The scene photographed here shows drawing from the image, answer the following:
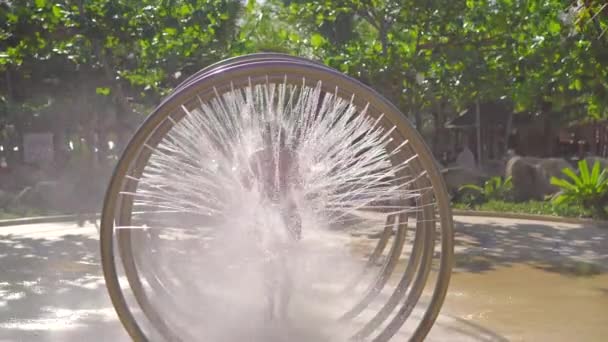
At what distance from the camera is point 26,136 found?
26.3m

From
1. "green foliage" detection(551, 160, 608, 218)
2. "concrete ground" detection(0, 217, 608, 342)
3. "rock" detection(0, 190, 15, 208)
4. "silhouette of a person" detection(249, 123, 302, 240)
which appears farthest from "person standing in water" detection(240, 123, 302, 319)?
"rock" detection(0, 190, 15, 208)

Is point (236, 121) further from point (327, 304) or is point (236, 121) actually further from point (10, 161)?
point (10, 161)

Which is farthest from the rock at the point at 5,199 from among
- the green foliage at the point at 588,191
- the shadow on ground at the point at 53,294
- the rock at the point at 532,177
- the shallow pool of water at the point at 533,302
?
the shallow pool of water at the point at 533,302

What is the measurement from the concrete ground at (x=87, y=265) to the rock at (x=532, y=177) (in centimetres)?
346

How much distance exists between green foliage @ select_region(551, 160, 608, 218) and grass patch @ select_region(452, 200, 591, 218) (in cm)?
14

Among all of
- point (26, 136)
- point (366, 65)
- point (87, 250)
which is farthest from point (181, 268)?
point (26, 136)

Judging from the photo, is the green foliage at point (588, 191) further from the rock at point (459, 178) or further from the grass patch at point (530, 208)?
the rock at point (459, 178)

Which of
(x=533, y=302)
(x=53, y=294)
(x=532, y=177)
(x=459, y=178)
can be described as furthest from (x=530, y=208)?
(x=53, y=294)

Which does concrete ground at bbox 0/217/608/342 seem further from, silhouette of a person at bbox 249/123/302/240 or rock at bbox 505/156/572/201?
rock at bbox 505/156/572/201

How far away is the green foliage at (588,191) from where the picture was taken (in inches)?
558

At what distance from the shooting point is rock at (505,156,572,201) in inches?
679

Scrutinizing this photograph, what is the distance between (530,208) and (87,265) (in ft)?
30.8

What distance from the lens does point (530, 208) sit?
602 inches

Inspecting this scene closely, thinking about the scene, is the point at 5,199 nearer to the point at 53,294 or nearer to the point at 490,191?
the point at 490,191
